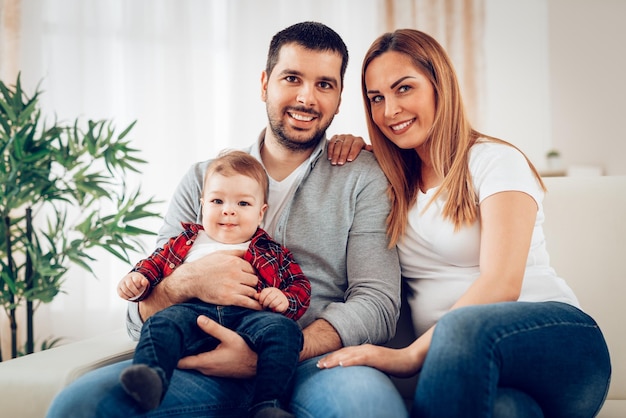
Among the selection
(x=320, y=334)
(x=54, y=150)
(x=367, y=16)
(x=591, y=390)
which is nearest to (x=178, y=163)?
(x=54, y=150)

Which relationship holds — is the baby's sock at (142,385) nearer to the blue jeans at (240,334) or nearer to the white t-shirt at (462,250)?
the blue jeans at (240,334)

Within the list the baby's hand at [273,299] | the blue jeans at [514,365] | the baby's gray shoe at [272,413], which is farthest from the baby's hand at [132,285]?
the blue jeans at [514,365]

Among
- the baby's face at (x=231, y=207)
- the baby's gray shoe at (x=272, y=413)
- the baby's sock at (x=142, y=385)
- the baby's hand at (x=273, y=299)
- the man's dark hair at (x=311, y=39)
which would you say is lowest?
the baby's gray shoe at (x=272, y=413)

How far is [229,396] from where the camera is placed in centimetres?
132

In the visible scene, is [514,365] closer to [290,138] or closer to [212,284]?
[212,284]

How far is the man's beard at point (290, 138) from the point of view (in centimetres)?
179

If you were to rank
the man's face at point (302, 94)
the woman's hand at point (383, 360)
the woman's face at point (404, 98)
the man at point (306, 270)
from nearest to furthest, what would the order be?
the man at point (306, 270), the woman's hand at point (383, 360), the woman's face at point (404, 98), the man's face at point (302, 94)

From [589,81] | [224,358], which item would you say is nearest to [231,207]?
[224,358]

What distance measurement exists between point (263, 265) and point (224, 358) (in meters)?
0.27

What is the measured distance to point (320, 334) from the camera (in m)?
1.45

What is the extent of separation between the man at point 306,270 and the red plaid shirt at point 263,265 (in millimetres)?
38

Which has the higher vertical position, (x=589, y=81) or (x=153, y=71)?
(x=153, y=71)

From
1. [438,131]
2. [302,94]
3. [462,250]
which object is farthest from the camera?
[302,94]

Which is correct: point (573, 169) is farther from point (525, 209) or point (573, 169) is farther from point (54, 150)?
point (54, 150)
